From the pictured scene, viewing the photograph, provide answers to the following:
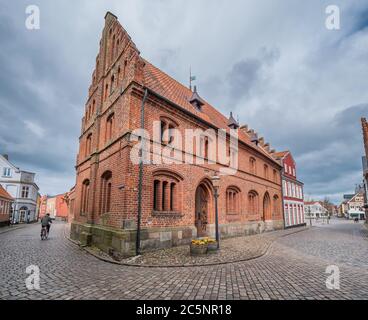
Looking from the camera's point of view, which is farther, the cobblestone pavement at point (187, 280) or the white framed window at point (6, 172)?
the white framed window at point (6, 172)

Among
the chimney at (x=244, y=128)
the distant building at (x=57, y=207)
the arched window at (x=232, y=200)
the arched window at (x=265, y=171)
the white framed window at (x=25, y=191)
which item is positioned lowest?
the distant building at (x=57, y=207)

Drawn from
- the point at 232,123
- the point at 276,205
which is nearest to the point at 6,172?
the point at 232,123

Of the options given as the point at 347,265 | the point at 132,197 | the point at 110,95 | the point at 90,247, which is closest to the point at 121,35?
the point at 110,95

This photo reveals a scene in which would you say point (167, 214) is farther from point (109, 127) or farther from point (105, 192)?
point (109, 127)

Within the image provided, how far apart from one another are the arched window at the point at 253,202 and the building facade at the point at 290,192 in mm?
8348

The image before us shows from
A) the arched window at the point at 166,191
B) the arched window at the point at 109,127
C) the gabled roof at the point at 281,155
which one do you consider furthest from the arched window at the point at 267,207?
the arched window at the point at 109,127

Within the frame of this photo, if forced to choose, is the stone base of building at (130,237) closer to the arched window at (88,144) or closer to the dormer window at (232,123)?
the arched window at (88,144)

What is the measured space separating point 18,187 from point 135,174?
4015 cm

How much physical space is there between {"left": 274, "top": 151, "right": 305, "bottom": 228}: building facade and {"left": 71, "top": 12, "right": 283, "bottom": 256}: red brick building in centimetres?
1229

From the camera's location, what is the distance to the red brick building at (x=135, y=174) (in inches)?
385

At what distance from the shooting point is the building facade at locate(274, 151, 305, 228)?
27.5 metres

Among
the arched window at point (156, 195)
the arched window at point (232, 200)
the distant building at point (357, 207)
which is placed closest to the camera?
the arched window at point (156, 195)
